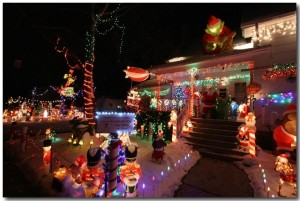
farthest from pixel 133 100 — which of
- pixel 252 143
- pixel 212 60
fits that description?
pixel 252 143

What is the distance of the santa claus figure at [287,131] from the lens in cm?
652

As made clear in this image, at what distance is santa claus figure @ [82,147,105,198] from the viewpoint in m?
4.69

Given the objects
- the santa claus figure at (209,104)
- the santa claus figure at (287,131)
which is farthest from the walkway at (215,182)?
the santa claus figure at (209,104)

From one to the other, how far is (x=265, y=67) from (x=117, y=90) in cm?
2183

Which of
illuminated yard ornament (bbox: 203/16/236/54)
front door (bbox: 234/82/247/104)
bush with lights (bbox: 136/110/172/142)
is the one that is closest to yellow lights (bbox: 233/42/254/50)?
illuminated yard ornament (bbox: 203/16/236/54)

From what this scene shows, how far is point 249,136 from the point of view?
8.67m

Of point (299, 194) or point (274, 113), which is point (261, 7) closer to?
point (274, 113)

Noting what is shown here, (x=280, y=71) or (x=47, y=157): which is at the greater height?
(x=280, y=71)

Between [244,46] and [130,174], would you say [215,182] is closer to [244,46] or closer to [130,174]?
[130,174]

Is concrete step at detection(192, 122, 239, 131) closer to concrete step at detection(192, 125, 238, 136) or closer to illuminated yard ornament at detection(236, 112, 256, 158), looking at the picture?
concrete step at detection(192, 125, 238, 136)

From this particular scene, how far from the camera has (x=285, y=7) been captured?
1029 centimetres

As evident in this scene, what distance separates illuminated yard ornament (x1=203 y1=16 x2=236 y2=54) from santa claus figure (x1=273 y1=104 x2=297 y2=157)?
7.10 metres

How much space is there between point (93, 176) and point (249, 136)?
6.83 metres

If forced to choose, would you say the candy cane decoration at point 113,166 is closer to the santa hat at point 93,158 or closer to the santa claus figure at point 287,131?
the santa hat at point 93,158
